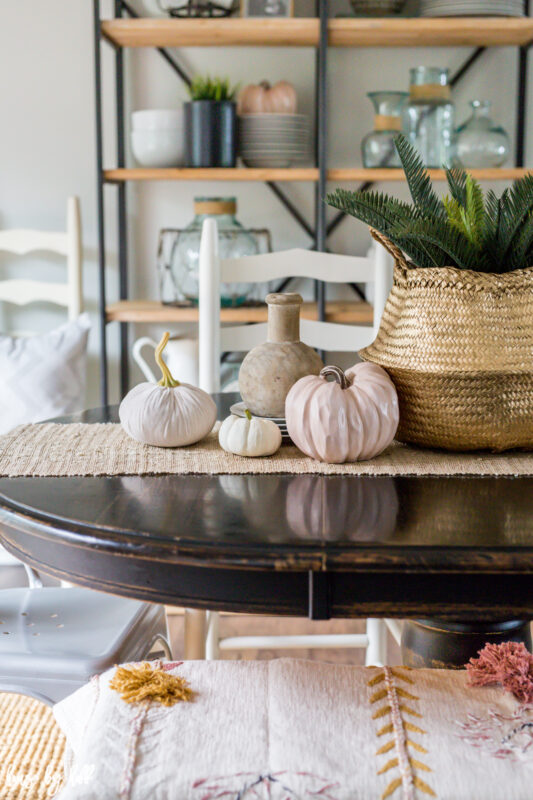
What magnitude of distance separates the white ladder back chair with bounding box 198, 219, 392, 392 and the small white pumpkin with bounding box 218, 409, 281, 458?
22.3 inches

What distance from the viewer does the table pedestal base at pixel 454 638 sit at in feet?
3.90

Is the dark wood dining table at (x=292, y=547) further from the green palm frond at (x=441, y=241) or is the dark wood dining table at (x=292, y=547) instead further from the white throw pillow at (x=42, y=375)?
the white throw pillow at (x=42, y=375)

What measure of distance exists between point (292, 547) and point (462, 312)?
0.43 metres

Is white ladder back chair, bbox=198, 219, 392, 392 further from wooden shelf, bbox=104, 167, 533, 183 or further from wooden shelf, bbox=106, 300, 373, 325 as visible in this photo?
wooden shelf, bbox=104, 167, 533, 183

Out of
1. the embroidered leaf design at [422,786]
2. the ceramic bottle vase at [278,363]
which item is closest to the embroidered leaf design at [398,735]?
the embroidered leaf design at [422,786]

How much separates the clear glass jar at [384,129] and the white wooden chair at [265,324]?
0.75 m

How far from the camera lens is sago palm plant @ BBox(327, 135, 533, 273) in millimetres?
1071

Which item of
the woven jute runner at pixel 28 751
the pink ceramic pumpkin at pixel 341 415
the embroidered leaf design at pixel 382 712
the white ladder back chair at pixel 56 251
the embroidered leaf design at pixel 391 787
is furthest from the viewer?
the white ladder back chair at pixel 56 251

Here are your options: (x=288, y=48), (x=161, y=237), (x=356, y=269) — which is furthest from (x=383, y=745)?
(x=288, y=48)

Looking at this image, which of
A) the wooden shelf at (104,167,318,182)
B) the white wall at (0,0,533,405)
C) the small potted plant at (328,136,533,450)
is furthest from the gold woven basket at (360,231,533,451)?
the white wall at (0,0,533,405)

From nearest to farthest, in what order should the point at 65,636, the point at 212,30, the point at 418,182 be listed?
1. the point at 418,182
2. the point at 65,636
3. the point at 212,30

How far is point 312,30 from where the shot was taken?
234cm

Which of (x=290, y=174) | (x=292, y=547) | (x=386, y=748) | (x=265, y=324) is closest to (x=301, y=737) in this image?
(x=386, y=748)

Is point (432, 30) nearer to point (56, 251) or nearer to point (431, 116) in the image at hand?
point (431, 116)
